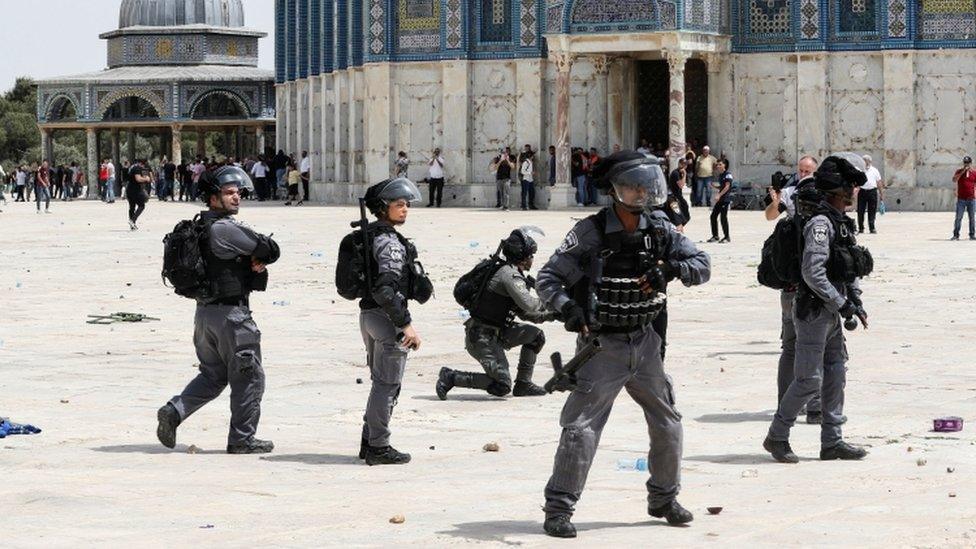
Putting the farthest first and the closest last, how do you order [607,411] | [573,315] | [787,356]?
1. [787,356]
2. [607,411]
3. [573,315]

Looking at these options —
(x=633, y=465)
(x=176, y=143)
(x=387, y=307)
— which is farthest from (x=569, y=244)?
(x=176, y=143)

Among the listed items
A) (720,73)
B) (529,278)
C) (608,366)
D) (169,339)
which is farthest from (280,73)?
(608,366)

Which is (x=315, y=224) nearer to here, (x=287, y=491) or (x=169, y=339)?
(x=169, y=339)

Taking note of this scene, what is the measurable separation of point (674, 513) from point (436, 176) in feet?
124

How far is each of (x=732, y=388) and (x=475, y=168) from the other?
33425 mm

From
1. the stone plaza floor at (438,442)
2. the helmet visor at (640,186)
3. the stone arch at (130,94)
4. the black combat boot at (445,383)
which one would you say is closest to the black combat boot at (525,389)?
the stone plaza floor at (438,442)

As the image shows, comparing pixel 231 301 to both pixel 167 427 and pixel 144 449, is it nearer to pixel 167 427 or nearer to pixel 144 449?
pixel 167 427

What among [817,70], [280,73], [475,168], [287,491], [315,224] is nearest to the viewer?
[287,491]

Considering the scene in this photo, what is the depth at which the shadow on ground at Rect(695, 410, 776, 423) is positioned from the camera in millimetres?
12289

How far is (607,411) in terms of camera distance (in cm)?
888

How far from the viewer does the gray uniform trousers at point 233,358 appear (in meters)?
11.2

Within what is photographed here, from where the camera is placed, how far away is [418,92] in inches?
1874

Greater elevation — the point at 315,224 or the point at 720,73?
the point at 720,73

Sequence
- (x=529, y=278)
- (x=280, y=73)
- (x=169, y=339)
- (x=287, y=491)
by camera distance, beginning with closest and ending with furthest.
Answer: (x=287, y=491), (x=529, y=278), (x=169, y=339), (x=280, y=73)
